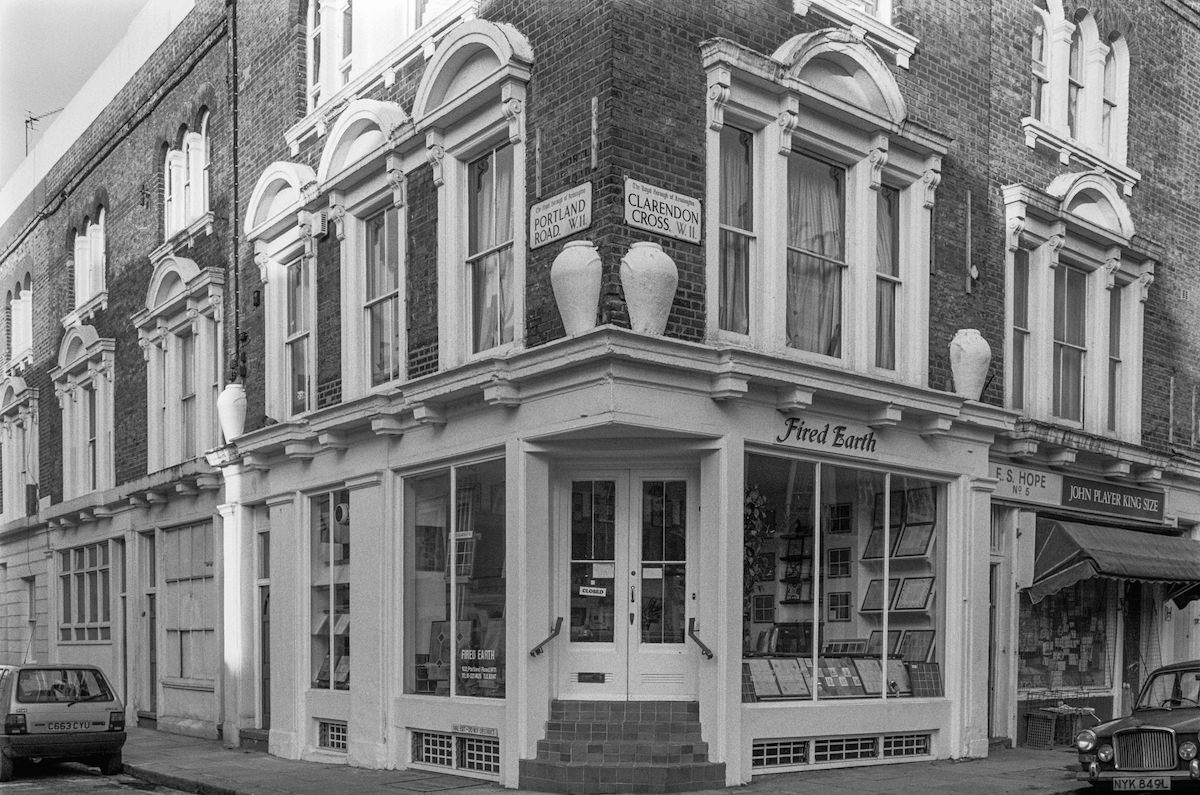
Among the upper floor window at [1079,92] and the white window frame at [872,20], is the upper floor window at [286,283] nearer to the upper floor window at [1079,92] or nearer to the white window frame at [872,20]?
the white window frame at [872,20]

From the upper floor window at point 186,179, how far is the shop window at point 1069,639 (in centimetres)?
1330

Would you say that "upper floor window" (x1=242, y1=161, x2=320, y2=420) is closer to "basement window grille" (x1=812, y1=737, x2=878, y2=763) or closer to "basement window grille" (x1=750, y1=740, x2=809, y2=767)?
"basement window grille" (x1=750, y1=740, x2=809, y2=767)

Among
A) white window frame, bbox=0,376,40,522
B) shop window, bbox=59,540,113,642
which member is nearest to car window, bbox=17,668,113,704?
shop window, bbox=59,540,113,642

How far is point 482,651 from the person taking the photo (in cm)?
1321

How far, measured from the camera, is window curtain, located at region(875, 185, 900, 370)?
14469mm

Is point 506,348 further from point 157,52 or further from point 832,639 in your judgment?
point 157,52

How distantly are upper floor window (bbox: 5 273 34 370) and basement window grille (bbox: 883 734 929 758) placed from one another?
74.2 ft

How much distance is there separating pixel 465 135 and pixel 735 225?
297cm

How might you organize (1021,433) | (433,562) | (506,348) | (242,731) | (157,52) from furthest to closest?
1. (157,52)
2. (242,731)
3. (1021,433)
4. (433,562)
5. (506,348)

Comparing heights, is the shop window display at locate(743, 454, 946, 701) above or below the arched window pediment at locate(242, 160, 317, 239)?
below

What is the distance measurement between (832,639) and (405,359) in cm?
556

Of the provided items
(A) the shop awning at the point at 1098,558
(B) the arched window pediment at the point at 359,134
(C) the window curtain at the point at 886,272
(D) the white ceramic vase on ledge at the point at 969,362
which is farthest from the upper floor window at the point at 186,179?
(A) the shop awning at the point at 1098,558

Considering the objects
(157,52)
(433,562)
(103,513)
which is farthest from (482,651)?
(157,52)

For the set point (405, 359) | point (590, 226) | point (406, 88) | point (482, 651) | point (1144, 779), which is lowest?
point (1144, 779)
